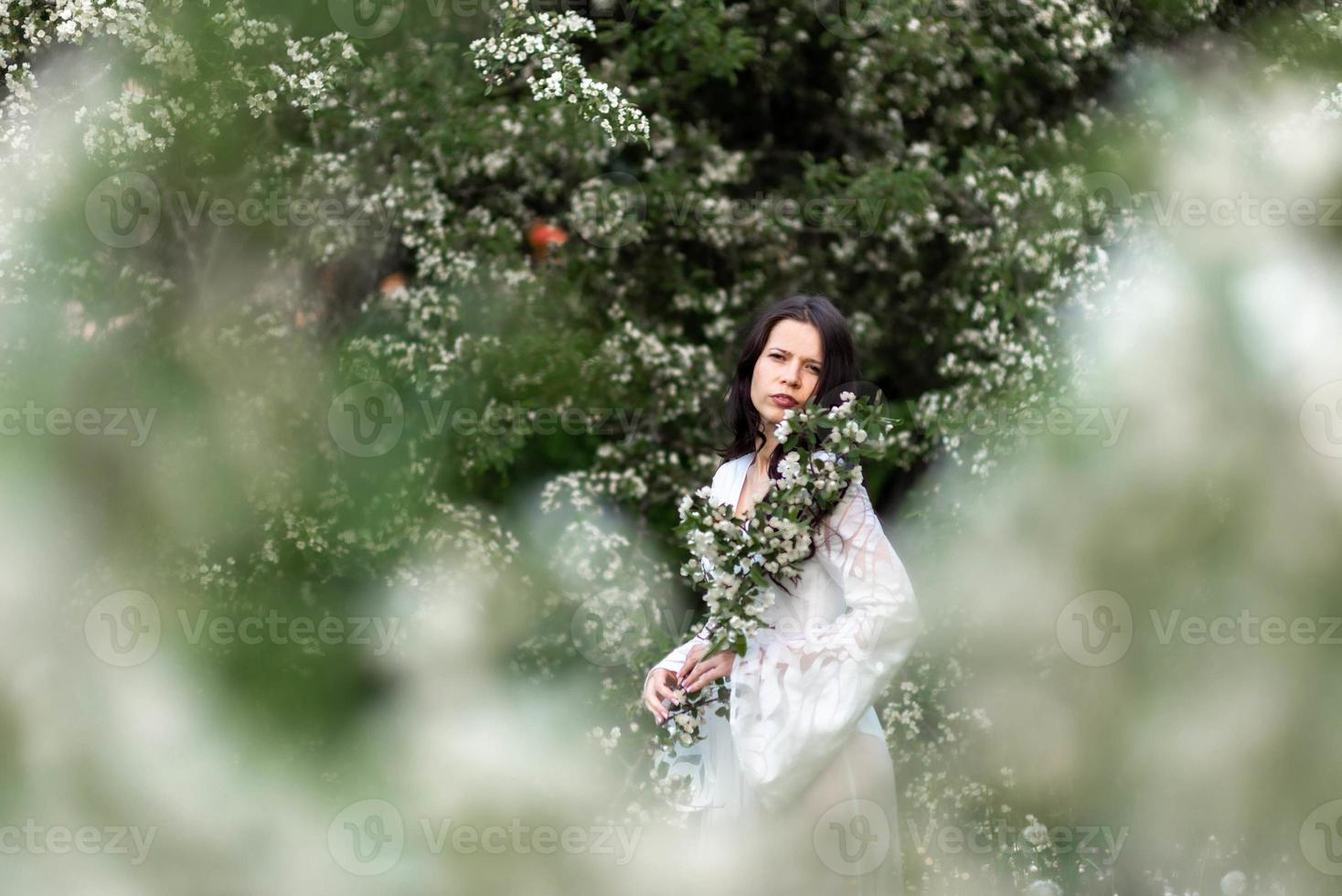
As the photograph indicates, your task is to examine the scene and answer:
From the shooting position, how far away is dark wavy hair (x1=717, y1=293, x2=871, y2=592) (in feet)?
11.5

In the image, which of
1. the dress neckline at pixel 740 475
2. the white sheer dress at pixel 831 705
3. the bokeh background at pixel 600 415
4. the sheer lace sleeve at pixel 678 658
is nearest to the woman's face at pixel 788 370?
the dress neckline at pixel 740 475

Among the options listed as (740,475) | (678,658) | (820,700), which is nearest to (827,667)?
(820,700)

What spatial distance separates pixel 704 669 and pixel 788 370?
753 mm

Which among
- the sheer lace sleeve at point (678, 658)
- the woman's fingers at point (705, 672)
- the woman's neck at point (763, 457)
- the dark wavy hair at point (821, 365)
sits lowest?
the sheer lace sleeve at point (678, 658)

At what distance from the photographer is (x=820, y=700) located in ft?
10.4

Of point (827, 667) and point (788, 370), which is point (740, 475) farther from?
point (827, 667)

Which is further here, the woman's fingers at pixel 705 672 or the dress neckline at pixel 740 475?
the dress neckline at pixel 740 475

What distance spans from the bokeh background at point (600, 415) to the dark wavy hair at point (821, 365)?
1.19 meters

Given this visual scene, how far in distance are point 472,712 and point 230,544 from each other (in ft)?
3.78

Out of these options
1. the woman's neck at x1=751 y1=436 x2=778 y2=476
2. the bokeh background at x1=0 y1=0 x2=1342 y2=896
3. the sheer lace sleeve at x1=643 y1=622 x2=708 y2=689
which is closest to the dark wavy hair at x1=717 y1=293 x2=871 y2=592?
the woman's neck at x1=751 y1=436 x2=778 y2=476

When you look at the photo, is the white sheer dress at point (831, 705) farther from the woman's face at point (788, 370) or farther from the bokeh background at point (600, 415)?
the bokeh background at point (600, 415)

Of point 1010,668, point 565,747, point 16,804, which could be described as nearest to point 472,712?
point 565,747

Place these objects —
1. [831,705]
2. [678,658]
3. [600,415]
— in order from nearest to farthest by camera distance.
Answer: [831,705], [678,658], [600,415]

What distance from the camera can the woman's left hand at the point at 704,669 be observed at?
3.36m
